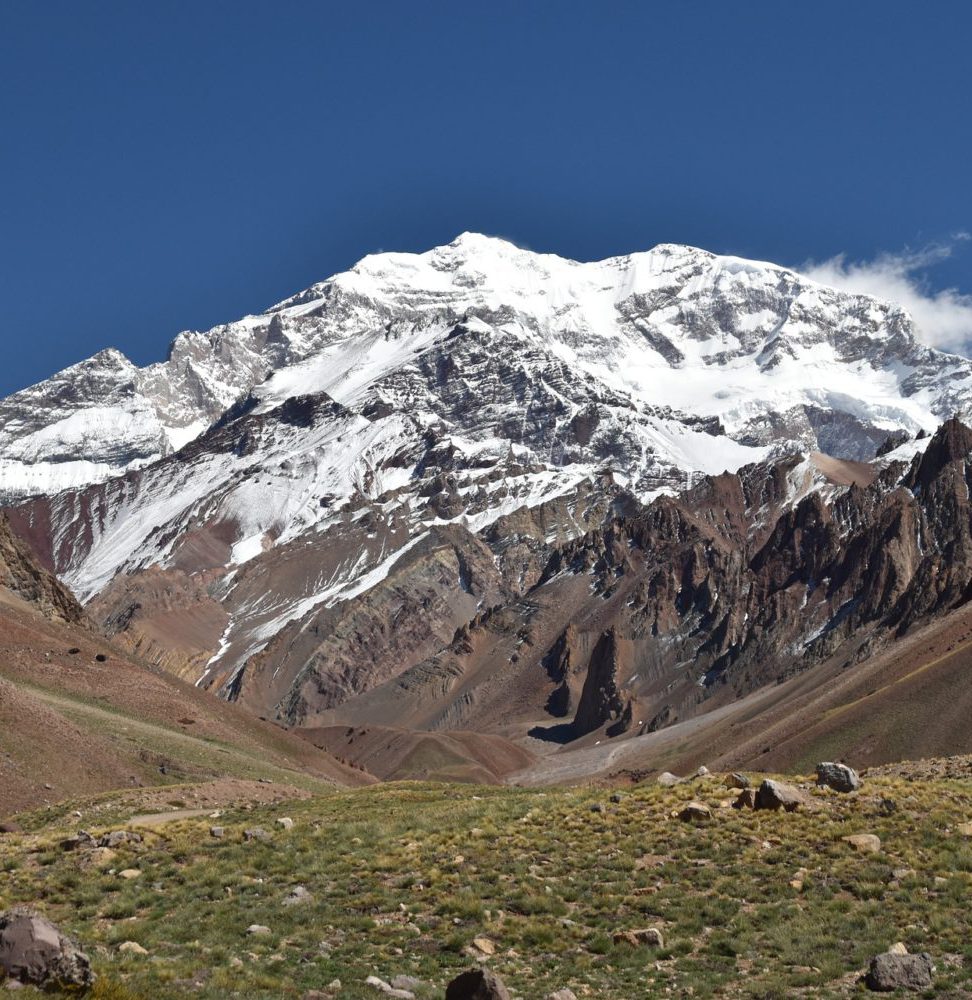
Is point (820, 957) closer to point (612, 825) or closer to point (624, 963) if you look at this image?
point (624, 963)

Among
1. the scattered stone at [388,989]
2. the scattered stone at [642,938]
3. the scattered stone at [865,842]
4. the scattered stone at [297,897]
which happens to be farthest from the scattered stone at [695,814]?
the scattered stone at [388,989]

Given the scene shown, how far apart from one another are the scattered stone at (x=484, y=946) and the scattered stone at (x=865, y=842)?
31.1ft

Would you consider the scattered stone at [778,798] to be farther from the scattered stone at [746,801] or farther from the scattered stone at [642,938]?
the scattered stone at [642,938]

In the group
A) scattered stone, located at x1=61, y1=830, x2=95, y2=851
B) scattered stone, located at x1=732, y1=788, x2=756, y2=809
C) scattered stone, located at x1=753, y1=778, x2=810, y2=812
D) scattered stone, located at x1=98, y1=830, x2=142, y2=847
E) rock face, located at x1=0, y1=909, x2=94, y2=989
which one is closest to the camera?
rock face, located at x1=0, y1=909, x2=94, y2=989

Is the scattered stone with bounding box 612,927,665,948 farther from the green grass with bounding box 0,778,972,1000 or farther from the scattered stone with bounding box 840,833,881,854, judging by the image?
the scattered stone with bounding box 840,833,881,854

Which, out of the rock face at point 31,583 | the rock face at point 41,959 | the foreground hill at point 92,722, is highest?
the rock face at point 31,583

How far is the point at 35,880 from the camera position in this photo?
32.1 meters

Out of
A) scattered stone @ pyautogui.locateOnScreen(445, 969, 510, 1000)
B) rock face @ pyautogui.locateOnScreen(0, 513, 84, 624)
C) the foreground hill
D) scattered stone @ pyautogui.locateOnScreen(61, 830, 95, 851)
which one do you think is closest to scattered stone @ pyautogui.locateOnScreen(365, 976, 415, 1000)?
scattered stone @ pyautogui.locateOnScreen(445, 969, 510, 1000)

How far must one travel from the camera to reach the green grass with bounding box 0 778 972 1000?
25.6m

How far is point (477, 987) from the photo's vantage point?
2256 centimetres

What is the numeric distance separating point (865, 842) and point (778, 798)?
3.36m

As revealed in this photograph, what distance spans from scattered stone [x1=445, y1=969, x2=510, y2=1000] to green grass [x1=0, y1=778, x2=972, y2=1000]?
5.41 feet

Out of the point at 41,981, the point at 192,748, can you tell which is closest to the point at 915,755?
the point at 192,748

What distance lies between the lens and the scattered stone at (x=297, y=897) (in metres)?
30.1
